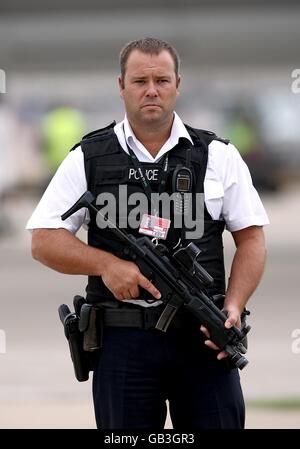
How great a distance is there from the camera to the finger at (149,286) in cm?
379

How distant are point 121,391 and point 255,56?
34675mm

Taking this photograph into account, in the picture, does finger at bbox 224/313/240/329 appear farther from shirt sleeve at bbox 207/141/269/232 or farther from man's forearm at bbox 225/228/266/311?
shirt sleeve at bbox 207/141/269/232

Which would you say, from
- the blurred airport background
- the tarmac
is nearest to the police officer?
Answer: the tarmac

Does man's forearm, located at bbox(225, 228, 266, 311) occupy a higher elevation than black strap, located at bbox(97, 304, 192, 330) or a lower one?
higher

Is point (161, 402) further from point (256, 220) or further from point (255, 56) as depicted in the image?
point (255, 56)

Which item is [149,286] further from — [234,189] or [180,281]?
[234,189]

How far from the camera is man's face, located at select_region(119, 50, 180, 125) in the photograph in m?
3.86

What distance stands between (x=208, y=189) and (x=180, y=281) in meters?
0.33

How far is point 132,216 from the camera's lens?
3.92 meters

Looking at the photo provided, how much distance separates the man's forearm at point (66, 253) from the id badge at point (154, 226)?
14cm

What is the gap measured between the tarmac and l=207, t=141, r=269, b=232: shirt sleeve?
7.40ft
